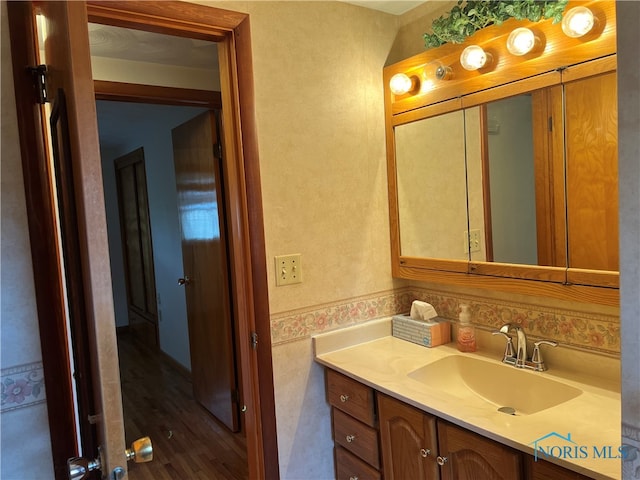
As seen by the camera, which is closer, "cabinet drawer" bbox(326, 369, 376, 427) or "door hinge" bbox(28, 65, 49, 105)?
"door hinge" bbox(28, 65, 49, 105)

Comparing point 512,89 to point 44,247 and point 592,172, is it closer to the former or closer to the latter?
point 592,172

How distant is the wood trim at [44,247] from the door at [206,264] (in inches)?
58.1

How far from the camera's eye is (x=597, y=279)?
1375 mm

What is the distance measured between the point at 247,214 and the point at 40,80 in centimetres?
77

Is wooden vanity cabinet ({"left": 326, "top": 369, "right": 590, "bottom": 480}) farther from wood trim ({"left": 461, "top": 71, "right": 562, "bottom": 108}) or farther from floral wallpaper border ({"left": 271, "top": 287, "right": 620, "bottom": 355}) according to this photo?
wood trim ({"left": 461, "top": 71, "right": 562, "bottom": 108})

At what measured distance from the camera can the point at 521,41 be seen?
149 cm

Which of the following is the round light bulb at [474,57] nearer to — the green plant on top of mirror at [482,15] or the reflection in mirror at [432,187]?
the green plant on top of mirror at [482,15]

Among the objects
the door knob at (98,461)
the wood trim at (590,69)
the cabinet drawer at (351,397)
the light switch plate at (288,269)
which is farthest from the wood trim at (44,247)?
the wood trim at (590,69)

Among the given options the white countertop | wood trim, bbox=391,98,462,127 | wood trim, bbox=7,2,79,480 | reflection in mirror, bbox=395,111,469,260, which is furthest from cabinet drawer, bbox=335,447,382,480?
wood trim, bbox=391,98,462,127

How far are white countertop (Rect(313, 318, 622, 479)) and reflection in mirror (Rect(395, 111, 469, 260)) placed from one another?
1.41 feet

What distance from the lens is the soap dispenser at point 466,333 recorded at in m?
1.83

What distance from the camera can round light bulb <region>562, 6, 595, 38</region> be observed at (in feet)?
4.35

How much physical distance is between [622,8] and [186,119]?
290cm

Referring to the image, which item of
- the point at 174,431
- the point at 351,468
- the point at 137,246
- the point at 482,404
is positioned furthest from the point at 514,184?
the point at 137,246
